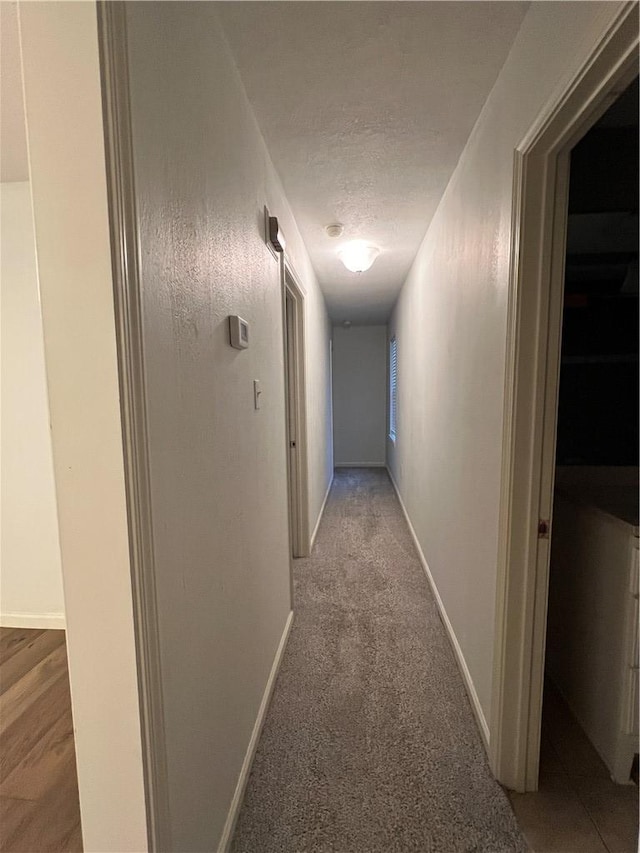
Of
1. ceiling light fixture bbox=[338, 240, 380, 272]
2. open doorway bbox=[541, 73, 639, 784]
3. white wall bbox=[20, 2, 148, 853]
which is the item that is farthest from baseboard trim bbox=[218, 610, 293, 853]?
ceiling light fixture bbox=[338, 240, 380, 272]

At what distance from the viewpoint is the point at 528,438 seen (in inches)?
50.0

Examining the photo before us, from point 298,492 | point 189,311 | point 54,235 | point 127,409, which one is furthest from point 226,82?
point 298,492

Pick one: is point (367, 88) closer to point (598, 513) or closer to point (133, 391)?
point (133, 391)

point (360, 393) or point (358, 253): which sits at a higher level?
point (358, 253)

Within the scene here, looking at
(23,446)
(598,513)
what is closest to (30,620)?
(23,446)

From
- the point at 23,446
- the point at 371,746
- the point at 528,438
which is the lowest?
the point at 371,746

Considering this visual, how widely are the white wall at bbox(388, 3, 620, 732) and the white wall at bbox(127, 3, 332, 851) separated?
2.93ft

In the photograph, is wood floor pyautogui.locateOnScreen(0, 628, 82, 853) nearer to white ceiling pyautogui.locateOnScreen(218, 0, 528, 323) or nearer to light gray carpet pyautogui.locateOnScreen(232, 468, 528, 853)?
light gray carpet pyautogui.locateOnScreen(232, 468, 528, 853)

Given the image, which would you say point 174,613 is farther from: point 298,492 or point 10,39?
point 298,492

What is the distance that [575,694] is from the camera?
1.65 meters

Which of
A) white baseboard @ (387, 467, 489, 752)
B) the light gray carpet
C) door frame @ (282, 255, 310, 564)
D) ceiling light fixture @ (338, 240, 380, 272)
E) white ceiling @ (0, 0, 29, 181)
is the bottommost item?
the light gray carpet

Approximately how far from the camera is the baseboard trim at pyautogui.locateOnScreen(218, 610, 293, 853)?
1161 mm

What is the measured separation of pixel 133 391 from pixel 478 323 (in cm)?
142

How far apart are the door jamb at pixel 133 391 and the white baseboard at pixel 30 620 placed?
2.01 meters
